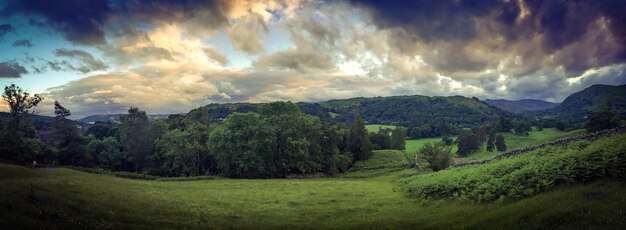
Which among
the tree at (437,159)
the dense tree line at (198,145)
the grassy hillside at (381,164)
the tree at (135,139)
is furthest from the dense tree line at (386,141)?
the tree at (135,139)

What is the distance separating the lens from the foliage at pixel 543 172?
70.6ft

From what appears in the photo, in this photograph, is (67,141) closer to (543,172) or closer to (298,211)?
(298,211)

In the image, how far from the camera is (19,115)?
3118 inches

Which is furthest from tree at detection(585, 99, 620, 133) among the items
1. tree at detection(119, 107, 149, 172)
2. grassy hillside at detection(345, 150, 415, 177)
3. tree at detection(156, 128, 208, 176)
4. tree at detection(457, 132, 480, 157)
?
tree at detection(119, 107, 149, 172)

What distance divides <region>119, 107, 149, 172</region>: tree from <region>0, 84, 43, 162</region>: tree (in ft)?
63.5

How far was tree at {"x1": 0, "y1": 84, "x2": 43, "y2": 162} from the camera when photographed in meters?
70.6

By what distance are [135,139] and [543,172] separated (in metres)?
94.9

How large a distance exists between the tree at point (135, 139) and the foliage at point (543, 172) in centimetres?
8394

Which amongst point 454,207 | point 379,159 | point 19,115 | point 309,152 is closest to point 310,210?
point 454,207

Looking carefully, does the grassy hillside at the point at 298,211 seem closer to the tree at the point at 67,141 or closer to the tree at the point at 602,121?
the tree at the point at 67,141

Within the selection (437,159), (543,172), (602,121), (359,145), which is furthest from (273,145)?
(602,121)

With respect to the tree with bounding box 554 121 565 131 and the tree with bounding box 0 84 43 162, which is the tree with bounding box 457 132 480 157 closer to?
the tree with bounding box 554 121 565 131

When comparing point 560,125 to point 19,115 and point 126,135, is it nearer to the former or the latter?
point 126,135

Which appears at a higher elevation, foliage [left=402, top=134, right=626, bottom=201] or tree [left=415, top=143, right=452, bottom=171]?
foliage [left=402, top=134, right=626, bottom=201]
